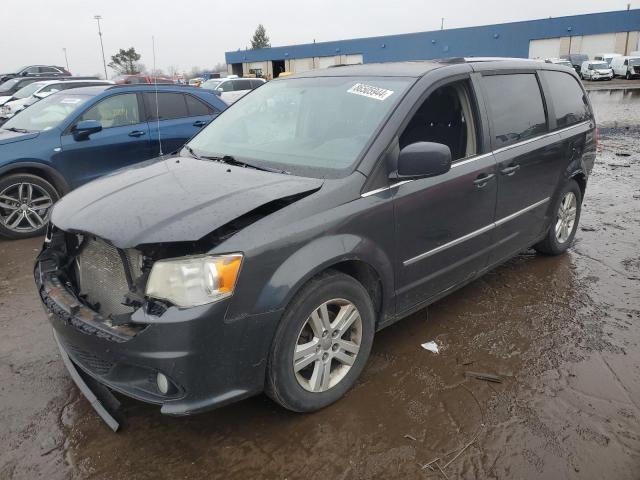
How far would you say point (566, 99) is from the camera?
14.9 feet

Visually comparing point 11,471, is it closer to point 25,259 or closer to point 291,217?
point 291,217

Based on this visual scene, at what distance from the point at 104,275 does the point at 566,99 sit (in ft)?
13.7

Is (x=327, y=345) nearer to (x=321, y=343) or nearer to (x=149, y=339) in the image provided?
(x=321, y=343)

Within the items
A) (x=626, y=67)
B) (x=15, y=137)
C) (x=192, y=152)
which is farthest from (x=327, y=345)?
(x=626, y=67)

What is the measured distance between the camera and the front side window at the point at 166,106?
6668mm

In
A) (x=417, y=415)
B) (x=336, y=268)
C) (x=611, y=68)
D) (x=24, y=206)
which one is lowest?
(x=417, y=415)

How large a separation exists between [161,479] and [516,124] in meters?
3.37

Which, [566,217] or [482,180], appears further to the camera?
[566,217]

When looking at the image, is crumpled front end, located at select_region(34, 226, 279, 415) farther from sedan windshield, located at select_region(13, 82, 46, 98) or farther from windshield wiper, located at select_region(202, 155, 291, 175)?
sedan windshield, located at select_region(13, 82, 46, 98)

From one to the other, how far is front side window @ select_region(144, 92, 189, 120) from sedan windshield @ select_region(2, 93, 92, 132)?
0.74 m

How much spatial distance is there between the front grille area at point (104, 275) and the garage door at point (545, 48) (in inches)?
2141

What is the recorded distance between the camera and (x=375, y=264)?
109 inches

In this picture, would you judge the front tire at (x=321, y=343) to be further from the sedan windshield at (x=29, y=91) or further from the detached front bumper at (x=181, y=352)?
the sedan windshield at (x=29, y=91)

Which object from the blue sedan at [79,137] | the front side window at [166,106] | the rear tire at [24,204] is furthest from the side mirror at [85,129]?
the front side window at [166,106]
